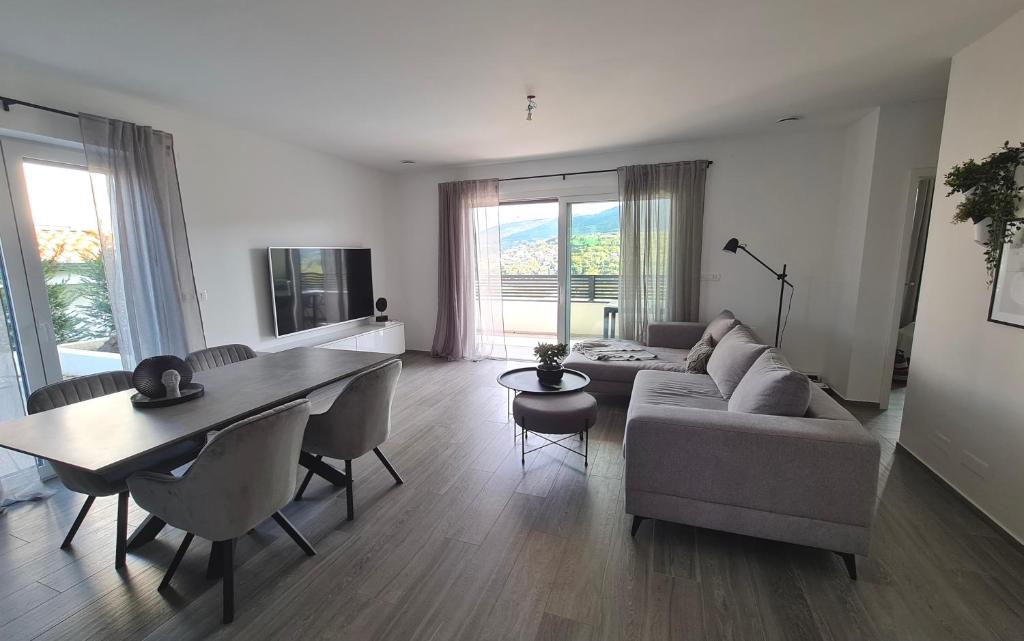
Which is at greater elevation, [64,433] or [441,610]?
[64,433]

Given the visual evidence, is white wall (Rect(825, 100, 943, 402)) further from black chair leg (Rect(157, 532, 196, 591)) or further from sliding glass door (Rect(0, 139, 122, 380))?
sliding glass door (Rect(0, 139, 122, 380))

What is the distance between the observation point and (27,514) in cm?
227

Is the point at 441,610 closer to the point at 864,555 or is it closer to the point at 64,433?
the point at 64,433

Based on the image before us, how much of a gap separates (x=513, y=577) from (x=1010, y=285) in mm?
2872

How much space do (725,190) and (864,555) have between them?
3.65 m

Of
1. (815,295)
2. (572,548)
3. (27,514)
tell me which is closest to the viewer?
(572,548)

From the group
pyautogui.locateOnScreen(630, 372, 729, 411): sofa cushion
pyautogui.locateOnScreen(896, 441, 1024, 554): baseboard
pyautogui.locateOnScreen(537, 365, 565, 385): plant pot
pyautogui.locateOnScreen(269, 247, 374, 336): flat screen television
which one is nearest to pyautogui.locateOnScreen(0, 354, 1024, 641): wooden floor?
pyautogui.locateOnScreen(896, 441, 1024, 554): baseboard

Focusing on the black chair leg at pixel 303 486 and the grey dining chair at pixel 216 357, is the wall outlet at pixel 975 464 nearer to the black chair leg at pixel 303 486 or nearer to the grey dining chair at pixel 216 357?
the black chair leg at pixel 303 486

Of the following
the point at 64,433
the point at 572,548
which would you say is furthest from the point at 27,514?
the point at 572,548

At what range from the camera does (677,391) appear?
2846 mm

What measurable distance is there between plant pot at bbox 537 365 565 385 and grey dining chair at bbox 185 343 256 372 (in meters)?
2.21

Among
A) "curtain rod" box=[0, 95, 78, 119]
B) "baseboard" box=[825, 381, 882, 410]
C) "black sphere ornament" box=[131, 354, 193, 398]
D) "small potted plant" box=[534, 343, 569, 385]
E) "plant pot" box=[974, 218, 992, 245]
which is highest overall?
"curtain rod" box=[0, 95, 78, 119]

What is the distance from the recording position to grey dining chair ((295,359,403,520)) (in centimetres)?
207

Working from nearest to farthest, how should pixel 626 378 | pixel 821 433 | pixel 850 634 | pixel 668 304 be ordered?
1. pixel 850 634
2. pixel 821 433
3. pixel 626 378
4. pixel 668 304
